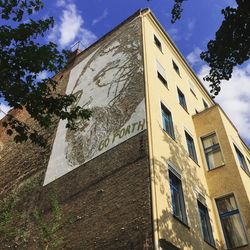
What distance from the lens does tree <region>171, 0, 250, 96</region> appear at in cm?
972

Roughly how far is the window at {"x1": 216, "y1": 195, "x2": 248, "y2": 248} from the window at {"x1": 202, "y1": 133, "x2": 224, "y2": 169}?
6.26 ft

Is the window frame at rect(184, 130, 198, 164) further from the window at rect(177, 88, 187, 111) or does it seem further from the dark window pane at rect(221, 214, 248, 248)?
the dark window pane at rect(221, 214, 248, 248)

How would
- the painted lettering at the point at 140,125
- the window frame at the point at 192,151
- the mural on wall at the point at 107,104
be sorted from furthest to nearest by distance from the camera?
1. the window frame at the point at 192,151
2. the mural on wall at the point at 107,104
3. the painted lettering at the point at 140,125

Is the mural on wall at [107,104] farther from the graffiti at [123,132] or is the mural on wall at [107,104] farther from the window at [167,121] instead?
the window at [167,121]

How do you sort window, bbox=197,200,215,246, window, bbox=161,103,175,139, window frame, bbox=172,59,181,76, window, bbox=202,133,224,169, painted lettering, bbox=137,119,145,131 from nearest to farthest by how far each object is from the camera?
window, bbox=197,200,215,246
painted lettering, bbox=137,119,145,131
window, bbox=161,103,175,139
window, bbox=202,133,224,169
window frame, bbox=172,59,181,76

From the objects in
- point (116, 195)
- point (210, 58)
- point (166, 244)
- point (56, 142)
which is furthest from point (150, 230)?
point (56, 142)

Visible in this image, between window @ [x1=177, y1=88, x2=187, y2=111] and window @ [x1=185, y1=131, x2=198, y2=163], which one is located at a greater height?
window @ [x1=177, y1=88, x2=187, y2=111]

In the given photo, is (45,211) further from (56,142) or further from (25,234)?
(56,142)

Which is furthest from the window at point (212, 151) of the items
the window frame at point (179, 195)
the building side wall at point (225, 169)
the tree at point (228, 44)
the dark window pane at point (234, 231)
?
the tree at point (228, 44)

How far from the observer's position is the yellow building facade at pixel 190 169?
36.7 ft

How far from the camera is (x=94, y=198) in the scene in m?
12.6

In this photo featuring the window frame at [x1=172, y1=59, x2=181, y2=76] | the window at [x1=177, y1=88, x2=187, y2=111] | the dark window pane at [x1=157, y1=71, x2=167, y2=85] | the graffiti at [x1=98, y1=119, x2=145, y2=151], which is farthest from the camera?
the window frame at [x1=172, y1=59, x2=181, y2=76]

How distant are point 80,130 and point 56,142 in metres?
1.89

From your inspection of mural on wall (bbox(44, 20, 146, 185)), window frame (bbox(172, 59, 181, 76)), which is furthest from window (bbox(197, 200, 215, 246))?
window frame (bbox(172, 59, 181, 76))
